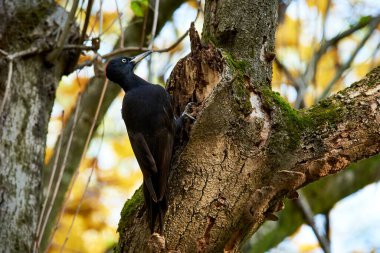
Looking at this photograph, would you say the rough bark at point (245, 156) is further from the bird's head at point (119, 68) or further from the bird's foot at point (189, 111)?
the bird's head at point (119, 68)

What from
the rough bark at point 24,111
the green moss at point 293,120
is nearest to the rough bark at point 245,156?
the green moss at point 293,120

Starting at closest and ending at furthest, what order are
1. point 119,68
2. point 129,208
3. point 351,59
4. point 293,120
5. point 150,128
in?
point 293,120 → point 129,208 → point 150,128 → point 119,68 → point 351,59

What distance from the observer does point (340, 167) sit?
2.75m

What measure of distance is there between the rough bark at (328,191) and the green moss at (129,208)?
2.38 meters

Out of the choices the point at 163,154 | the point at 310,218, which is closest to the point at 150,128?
the point at 163,154

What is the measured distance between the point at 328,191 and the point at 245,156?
286 cm

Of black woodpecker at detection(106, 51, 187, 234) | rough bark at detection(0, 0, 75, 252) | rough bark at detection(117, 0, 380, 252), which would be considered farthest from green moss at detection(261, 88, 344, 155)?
rough bark at detection(0, 0, 75, 252)

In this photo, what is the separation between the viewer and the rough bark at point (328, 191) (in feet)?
17.0

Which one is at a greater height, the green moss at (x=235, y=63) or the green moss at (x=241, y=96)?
the green moss at (x=235, y=63)

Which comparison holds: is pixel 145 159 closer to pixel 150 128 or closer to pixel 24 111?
pixel 150 128

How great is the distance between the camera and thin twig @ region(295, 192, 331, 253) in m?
4.91

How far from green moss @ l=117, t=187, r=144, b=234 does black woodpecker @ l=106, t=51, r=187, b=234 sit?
0.20 ft

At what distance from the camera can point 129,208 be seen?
9.67ft

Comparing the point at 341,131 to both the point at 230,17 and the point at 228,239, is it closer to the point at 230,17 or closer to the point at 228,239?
the point at 228,239
